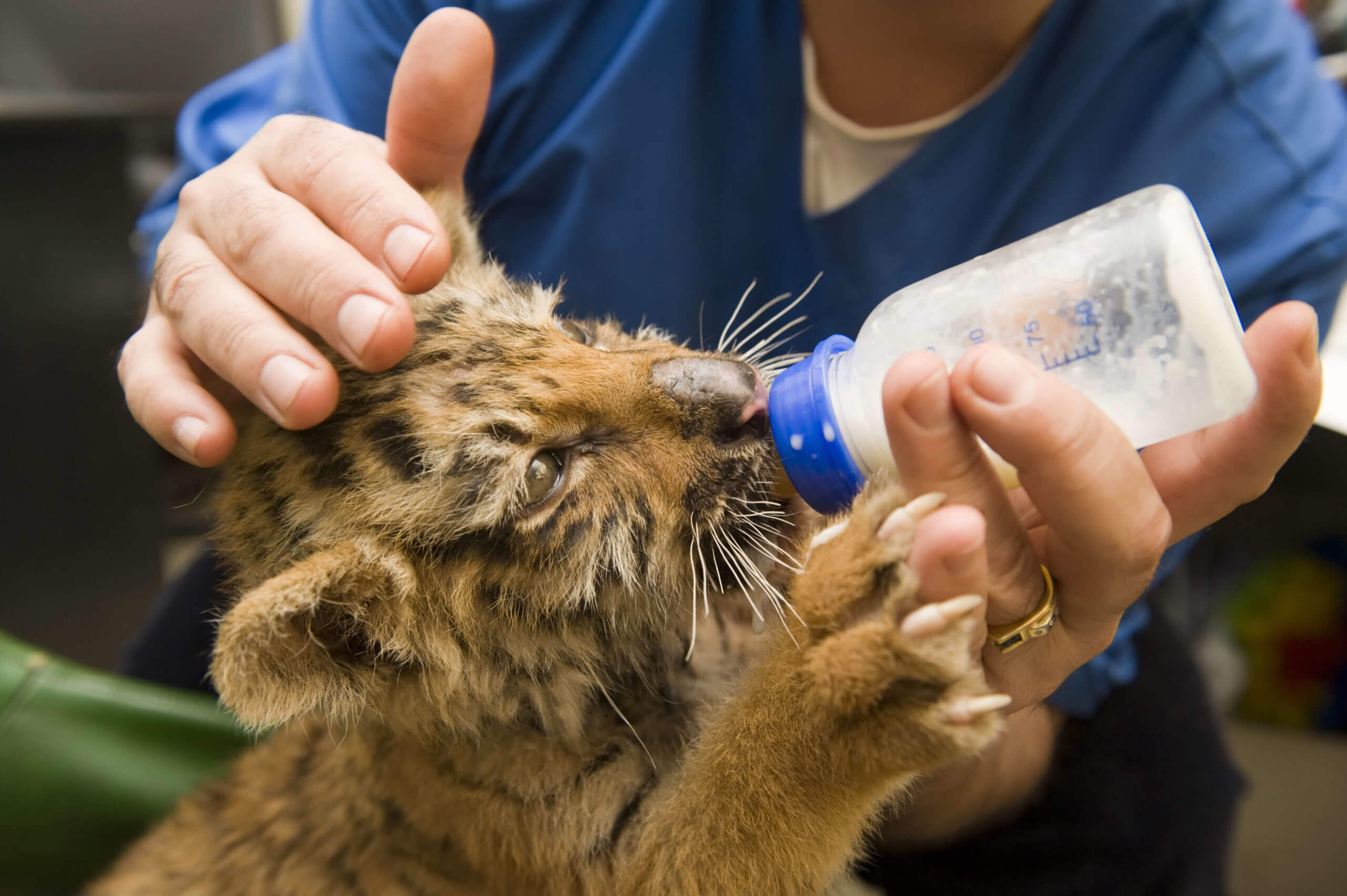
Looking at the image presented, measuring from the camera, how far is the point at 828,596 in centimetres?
82

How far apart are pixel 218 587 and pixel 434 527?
0.43m

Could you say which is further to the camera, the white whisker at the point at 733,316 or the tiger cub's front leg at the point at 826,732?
the white whisker at the point at 733,316

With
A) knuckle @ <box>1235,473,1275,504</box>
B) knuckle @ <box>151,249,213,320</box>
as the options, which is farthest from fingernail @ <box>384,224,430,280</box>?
knuckle @ <box>1235,473,1275,504</box>

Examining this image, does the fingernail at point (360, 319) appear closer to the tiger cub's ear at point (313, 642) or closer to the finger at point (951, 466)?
the tiger cub's ear at point (313, 642)

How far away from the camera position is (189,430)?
1.02 metres

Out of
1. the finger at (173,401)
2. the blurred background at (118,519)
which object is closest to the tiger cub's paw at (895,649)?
the finger at (173,401)

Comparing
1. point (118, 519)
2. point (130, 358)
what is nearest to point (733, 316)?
point (130, 358)

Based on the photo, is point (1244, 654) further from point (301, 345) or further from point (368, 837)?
point (301, 345)

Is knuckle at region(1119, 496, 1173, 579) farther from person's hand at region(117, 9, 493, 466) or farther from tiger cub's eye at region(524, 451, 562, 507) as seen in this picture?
person's hand at region(117, 9, 493, 466)

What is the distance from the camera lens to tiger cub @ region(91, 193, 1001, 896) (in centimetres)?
89

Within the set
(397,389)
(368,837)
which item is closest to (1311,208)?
(397,389)

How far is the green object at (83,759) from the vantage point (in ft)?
4.93

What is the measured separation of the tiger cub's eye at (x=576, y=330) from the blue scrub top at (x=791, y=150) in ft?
1.25

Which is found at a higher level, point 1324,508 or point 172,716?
point 1324,508
